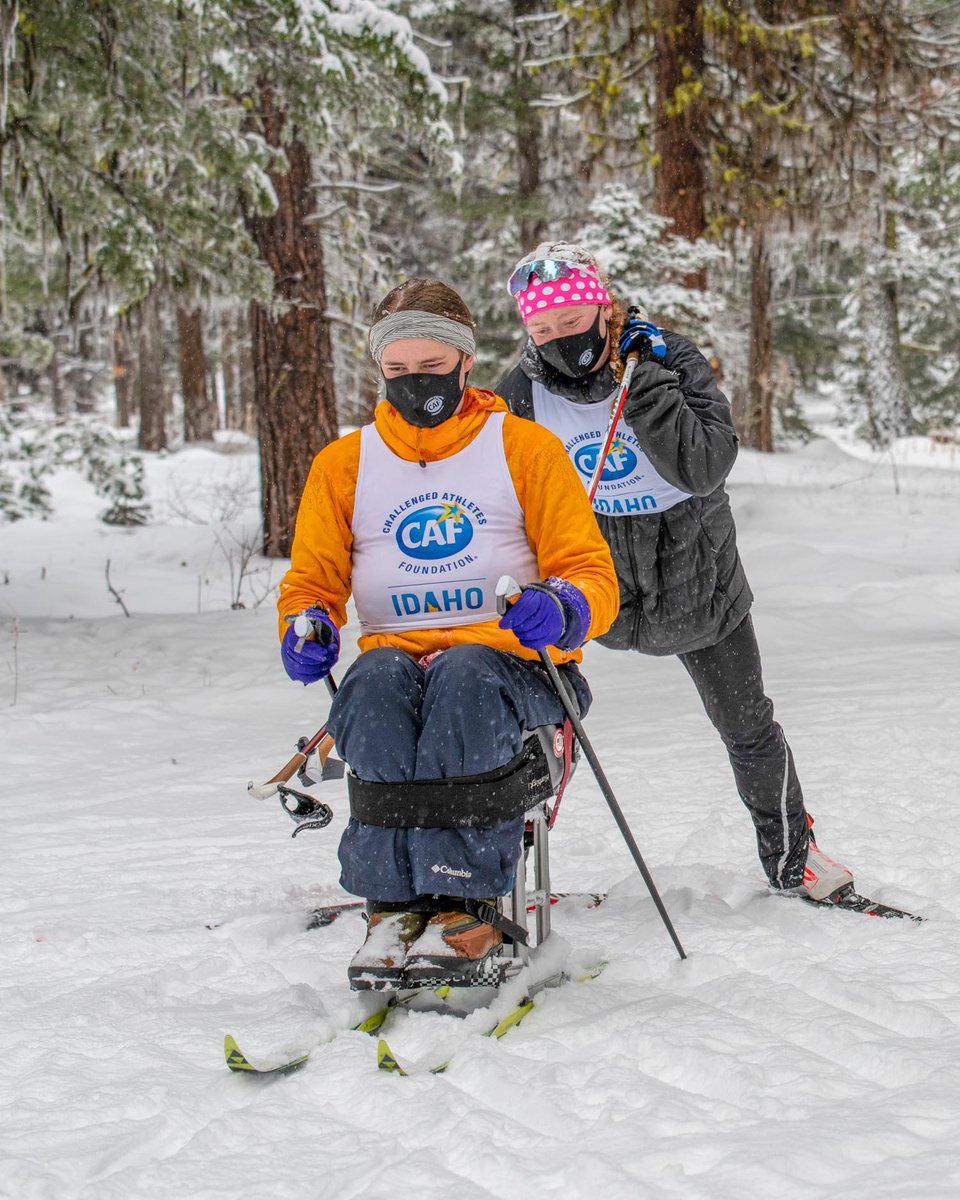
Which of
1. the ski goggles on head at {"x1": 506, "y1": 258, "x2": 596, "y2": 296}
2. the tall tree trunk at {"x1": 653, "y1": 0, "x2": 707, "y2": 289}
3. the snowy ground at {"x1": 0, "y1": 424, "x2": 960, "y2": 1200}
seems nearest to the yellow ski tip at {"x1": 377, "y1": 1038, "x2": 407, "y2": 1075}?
the snowy ground at {"x1": 0, "y1": 424, "x2": 960, "y2": 1200}

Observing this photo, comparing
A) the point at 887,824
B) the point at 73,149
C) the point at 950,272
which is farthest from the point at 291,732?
the point at 950,272

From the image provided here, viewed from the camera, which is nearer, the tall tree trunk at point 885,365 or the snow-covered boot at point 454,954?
the snow-covered boot at point 454,954

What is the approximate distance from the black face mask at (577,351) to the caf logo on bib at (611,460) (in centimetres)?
21

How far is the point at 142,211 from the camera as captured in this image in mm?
7207

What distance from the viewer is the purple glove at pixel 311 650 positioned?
2.74 meters

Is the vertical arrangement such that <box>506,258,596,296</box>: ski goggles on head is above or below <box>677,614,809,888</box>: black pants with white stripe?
above

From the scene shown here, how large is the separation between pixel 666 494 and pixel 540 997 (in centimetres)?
139

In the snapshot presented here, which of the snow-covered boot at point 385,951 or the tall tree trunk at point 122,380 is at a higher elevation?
the tall tree trunk at point 122,380

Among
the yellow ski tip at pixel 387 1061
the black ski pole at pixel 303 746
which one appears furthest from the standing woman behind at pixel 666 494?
the yellow ski tip at pixel 387 1061

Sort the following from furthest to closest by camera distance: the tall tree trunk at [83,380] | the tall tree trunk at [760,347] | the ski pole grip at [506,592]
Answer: the tall tree trunk at [83,380], the tall tree trunk at [760,347], the ski pole grip at [506,592]

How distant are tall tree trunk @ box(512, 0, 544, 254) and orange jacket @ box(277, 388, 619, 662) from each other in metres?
13.2

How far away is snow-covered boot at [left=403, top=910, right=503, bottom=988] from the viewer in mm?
2514

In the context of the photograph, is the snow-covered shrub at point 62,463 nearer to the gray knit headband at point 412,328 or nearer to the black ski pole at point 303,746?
the black ski pole at point 303,746

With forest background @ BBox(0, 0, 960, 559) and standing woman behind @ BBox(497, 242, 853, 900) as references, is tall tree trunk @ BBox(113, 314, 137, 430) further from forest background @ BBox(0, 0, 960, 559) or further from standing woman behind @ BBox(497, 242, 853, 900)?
standing woman behind @ BBox(497, 242, 853, 900)
